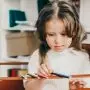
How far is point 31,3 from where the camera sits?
1.76 meters

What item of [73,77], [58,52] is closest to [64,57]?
[58,52]

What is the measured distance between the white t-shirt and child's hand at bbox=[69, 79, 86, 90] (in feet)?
0.30

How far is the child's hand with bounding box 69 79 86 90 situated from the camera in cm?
82

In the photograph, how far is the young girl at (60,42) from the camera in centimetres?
90

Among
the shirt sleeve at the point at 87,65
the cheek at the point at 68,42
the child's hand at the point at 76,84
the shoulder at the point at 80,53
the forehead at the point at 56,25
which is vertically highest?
the forehead at the point at 56,25

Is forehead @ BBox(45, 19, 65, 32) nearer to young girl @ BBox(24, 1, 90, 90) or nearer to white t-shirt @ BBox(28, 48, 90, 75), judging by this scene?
young girl @ BBox(24, 1, 90, 90)

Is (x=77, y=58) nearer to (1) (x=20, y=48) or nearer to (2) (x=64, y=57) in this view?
(2) (x=64, y=57)

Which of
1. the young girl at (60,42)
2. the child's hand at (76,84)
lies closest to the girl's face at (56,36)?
the young girl at (60,42)

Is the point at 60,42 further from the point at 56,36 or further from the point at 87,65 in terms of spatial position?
the point at 87,65

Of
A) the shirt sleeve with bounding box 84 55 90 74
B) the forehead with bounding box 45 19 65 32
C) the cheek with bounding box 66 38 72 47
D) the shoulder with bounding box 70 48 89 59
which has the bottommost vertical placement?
the shirt sleeve with bounding box 84 55 90 74

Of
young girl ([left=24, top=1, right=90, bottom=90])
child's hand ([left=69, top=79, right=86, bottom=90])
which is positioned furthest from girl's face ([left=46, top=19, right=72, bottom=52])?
child's hand ([left=69, top=79, right=86, bottom=90])

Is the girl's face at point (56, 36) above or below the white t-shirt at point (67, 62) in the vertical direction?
above

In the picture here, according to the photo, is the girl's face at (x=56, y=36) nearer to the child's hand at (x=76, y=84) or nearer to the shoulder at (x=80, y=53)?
the shoulder at (x=80, y=53)

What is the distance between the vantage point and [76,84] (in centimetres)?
83
